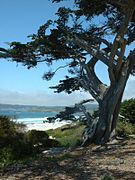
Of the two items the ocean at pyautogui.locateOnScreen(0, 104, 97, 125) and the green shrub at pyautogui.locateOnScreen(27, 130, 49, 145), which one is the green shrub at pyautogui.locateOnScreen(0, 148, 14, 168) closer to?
the green shrub at pyautogui.locateOnScreen(27, 130, 49, 145)

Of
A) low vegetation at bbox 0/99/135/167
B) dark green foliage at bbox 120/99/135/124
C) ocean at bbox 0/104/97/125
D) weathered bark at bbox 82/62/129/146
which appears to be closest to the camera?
low vegetation at bbox 0/99/135/167

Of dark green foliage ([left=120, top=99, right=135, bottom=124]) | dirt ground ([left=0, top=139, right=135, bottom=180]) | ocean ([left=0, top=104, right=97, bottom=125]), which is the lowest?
dirt ground ([left=0, top=139, right=135, bottom=180])

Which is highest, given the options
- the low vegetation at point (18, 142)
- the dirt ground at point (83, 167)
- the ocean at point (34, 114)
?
the ocean at point (34, 114)

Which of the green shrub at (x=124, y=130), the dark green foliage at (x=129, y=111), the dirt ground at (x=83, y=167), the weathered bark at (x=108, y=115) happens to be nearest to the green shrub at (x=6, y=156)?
the dirt ground at (x=83, y=167)

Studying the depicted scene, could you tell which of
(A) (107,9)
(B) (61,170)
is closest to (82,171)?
(B) (61,170)

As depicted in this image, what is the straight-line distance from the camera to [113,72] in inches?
553

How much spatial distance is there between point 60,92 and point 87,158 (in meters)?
6.73

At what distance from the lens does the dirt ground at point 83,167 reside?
8.38 m

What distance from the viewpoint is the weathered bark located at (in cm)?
1398

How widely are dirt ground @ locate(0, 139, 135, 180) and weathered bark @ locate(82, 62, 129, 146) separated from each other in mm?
1986

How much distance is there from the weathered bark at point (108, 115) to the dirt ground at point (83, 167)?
1.99 meters

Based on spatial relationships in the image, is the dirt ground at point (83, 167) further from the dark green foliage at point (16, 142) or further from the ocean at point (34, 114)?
the ocean at point (34, 114)

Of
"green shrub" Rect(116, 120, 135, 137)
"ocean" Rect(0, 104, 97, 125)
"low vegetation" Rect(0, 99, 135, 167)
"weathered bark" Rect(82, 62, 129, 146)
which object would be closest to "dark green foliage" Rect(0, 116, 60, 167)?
"low vegetation" Rect(0, 99, 135, 167)

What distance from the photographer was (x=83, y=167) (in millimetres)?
9359
